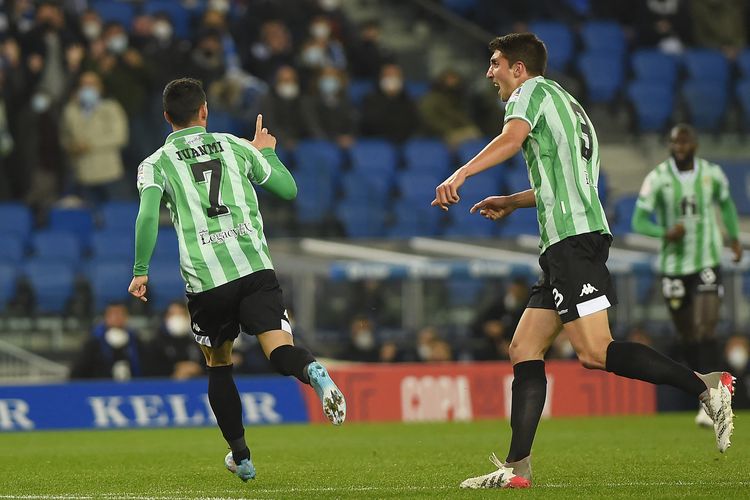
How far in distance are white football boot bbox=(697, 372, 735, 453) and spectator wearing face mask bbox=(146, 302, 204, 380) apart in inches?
358

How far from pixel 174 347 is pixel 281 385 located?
4.35 ft

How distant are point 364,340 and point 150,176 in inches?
348

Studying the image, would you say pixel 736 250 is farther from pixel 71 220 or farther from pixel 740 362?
pixel 71 220

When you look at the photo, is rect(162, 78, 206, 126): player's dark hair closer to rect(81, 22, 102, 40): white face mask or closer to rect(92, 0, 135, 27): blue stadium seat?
rect(81, 22, 102, 40): white face mask

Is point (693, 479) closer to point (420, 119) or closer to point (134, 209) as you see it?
point (134, 209)

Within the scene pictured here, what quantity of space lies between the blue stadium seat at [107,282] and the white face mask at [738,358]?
6.28m

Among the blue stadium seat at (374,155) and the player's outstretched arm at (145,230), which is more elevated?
the blue stadium seat at (374,155)

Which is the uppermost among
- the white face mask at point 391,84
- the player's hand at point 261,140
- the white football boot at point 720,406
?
the white face mask at point 391,84

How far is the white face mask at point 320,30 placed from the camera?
68.7ft

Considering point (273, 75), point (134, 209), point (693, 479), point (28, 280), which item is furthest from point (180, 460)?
point (273, 75)

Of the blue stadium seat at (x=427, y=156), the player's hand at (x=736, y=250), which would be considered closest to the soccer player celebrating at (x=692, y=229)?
the player's hand at (x=736, y=250)

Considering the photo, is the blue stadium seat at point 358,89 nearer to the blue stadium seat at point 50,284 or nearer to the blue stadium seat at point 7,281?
the blue stadium seat at point 50,284

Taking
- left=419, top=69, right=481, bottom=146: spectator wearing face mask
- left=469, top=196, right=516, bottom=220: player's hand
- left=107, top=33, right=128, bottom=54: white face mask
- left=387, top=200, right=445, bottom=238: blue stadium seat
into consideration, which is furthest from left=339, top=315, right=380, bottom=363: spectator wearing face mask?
left=469, top=196, right=516, bottom=220: player's hand

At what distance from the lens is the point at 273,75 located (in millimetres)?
20000
